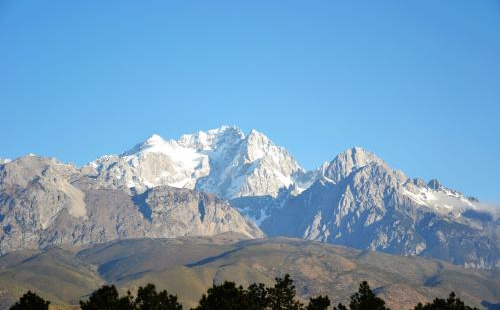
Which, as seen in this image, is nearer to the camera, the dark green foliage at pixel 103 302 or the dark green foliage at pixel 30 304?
the dark green foliage at pixel 30 304

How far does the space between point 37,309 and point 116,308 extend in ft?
56.2

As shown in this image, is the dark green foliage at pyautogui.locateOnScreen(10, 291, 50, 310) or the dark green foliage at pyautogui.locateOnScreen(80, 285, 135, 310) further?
the dark green foliage at pyautogui.locateOnScreen(80, 285, 135, 310)

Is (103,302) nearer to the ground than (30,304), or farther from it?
farther from it

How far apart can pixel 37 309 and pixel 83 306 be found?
407 inches

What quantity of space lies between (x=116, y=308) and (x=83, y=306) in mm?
7477

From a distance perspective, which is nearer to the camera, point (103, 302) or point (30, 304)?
point (30, 304)

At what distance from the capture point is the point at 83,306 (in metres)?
197

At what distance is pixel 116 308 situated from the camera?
646 ft

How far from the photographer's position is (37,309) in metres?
192
